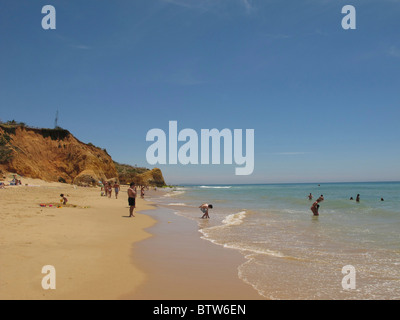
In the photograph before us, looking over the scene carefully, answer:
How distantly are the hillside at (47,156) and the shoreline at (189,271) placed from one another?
119 ft

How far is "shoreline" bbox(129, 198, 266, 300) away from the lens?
4539mm

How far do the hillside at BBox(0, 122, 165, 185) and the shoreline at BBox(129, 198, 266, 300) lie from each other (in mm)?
36265

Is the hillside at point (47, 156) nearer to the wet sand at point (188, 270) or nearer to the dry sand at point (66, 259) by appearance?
the dry sand at point (66, 259)

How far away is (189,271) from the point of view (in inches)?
226

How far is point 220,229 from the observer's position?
38.8 feet

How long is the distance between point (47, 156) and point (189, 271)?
50.0 metres

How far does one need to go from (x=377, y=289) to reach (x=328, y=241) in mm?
4795

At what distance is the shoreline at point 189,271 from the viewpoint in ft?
14.9

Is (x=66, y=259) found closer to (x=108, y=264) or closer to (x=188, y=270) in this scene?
(x=108, y=264)

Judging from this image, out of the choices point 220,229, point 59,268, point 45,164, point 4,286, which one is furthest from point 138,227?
point 45,164

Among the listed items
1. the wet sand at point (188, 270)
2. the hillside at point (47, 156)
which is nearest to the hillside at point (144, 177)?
the hillside at point (47, 156)

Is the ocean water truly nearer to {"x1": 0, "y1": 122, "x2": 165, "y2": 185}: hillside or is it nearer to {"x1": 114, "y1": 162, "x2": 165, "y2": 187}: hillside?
{"x1": 0, "y1": 122, "x2": 165, "y2": 185}: hillside
